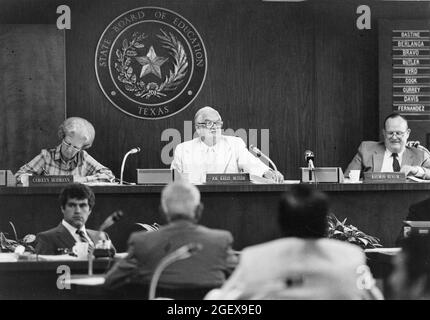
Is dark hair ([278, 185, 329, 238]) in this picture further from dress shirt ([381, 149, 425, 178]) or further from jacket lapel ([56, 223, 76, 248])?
dress shirt ([381, 149, 425, 178])

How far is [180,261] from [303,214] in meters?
0.71

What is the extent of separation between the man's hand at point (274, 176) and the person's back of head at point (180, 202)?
304 centimetres

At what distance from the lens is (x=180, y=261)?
4219mm

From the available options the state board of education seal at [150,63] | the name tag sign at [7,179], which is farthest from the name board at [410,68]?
the name tag sign at [7,179]

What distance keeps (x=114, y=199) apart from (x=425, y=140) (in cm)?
349

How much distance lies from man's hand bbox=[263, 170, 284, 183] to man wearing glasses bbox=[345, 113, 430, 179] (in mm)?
764

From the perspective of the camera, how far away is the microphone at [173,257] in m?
4.18

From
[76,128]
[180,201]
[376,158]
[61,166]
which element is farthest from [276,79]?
[180,201]

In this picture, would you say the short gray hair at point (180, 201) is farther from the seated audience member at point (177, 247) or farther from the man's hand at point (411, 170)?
the man's hand at point (411, 170)

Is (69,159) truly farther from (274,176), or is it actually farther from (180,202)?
(180,202)

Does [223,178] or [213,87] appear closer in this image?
[223,178]

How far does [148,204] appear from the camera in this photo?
6.91m

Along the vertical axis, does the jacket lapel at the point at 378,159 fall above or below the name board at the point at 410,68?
below
